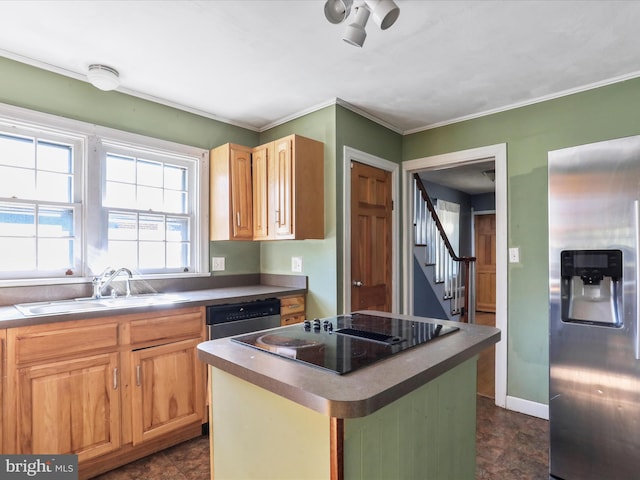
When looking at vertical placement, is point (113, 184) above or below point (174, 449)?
above

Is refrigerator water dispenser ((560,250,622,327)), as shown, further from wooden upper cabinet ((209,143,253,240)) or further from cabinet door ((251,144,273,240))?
wooden upper cabinet ((209,143,253,240))

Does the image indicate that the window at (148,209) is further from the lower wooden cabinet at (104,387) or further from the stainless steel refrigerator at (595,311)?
the stainless steel refrigerator at (595,311)

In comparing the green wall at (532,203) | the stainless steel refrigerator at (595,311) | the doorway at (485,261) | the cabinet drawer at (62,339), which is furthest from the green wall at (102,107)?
the doorway at (485,261)

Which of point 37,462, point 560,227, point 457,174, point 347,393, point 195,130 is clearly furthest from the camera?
point 457,174

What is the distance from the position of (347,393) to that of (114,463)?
1974mm

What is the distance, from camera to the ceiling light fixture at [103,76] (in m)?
2.28

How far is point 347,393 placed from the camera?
868 mm

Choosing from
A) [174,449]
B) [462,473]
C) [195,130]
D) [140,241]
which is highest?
[195,130]

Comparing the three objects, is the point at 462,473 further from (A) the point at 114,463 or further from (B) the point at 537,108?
(B) the point at 537,108

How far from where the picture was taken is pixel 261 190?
305 centimetres

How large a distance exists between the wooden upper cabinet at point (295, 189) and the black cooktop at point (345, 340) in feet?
4.05

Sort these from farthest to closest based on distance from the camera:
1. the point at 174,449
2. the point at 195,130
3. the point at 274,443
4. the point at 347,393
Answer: the point at 195,130
the point at 174,449
the point at 274,443
the point at 347,393

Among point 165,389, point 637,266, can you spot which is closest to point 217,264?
point 165,389

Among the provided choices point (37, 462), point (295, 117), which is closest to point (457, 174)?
point (295, 117)
